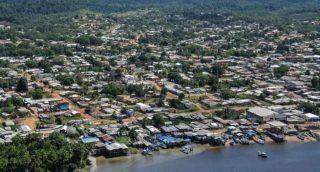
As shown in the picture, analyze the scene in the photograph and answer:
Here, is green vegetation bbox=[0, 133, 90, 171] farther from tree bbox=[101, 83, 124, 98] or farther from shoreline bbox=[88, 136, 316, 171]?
tree bbox=[101, 83, 124, 98]

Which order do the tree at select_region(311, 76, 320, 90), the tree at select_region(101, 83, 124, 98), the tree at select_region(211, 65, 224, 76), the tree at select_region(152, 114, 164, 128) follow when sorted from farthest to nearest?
the tree at select_region(211, 65, 224, 76) → the tree at select_region(311, 76, 320, 90) → the tree at select_region(101, 83, 124, 98) → the tree at select_region(152, 114, 164, 128)

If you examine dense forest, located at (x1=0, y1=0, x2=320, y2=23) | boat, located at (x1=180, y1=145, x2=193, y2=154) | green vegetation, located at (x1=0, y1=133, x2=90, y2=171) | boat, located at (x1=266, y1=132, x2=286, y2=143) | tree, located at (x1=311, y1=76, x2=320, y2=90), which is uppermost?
green vegetation, located at (x1=0, y1=133, x2=90, y2=171)

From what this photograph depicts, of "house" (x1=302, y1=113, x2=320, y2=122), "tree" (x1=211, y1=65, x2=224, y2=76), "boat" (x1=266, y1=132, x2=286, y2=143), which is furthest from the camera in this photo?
"tree" (x1=211, y1=65, x2=224, y2=76)

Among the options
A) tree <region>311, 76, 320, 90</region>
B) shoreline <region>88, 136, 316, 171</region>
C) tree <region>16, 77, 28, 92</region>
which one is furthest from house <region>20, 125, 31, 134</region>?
tree <region>311, 76, 320, 90</region>

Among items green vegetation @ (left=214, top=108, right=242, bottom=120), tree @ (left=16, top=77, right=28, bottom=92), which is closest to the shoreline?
green vegetation @ (left=214, top=108, right=242, bottom=120)

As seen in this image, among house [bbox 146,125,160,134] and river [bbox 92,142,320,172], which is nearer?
river [bbox 92,142,320,172]

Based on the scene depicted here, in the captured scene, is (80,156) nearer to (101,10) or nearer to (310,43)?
(310,43)

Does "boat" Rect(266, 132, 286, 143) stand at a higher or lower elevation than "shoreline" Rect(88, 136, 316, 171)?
higher
